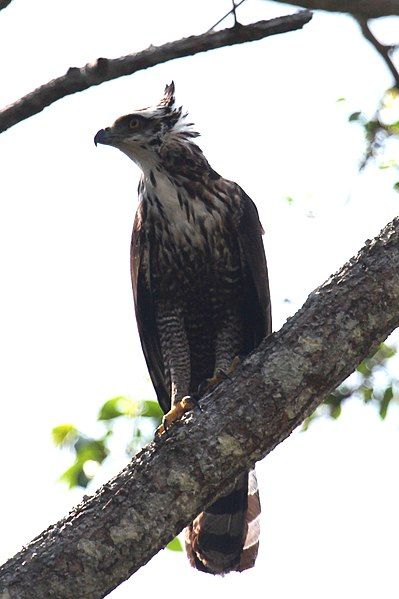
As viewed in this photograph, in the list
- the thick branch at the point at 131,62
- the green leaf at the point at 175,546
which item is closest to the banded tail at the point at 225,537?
the green leaf at the point at 175,546

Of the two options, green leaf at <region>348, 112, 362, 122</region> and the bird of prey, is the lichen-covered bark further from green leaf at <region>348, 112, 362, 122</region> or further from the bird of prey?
green leaf at <region>348, 112, 362, 122</region>

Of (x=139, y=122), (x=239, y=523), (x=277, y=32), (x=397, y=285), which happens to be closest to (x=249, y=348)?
(x=239, y=523)

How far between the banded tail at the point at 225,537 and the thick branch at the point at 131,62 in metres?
2.63

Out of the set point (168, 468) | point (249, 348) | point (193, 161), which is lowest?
point (168, 468)

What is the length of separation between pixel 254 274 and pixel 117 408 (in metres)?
0.95

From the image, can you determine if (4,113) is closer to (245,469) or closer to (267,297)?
(245,469)

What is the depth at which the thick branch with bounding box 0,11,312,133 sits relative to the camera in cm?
266

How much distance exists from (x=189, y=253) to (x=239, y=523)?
1.29 metres

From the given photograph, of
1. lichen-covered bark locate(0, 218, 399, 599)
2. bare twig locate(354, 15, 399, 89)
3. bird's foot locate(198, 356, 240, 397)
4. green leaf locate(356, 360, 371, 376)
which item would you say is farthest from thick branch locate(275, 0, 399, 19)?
green leaf locate(356, 360, 371, 376)

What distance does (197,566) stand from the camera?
4.84 m

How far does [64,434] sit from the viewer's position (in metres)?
5.51

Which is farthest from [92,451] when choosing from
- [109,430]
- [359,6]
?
[359,6]

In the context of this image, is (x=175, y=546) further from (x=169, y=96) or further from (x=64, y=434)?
(x=169, y=96)

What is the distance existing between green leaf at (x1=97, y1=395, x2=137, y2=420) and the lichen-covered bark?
4.65 ft
